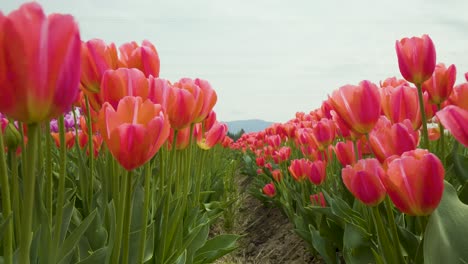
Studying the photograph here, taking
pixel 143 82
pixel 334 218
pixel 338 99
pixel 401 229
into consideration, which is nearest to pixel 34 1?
pixel 143 82

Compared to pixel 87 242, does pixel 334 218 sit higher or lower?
lower

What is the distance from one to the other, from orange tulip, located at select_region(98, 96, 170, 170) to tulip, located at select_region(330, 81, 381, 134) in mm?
760

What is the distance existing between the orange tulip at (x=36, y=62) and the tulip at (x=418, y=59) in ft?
4.55

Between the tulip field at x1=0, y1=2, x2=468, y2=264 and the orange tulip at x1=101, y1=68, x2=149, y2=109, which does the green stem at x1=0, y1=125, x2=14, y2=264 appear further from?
the orange tulip at x1=101, y1=68, x2=149, y2=109

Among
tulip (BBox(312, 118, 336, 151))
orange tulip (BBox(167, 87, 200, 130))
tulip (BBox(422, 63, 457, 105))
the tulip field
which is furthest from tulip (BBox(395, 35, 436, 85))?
tulip (BBox(312, 118, 336, 151))

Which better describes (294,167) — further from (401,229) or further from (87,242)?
(87,242)

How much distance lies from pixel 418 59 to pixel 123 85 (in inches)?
45.5

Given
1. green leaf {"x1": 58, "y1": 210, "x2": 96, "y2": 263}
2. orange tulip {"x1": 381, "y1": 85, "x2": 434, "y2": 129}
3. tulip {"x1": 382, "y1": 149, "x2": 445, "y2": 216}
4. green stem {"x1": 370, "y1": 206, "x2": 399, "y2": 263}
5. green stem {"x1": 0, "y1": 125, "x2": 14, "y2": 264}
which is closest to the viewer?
green stem {"x1": 0, "y1": 125, "x2": 14, "y2": 264}

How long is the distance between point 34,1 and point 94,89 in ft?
2.44

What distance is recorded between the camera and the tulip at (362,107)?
4.91 ft

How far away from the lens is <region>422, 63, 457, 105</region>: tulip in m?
1.86

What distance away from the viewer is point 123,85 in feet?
3.63

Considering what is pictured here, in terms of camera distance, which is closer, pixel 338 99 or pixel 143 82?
pixel 143 82

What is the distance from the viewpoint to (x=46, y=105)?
681 mm
